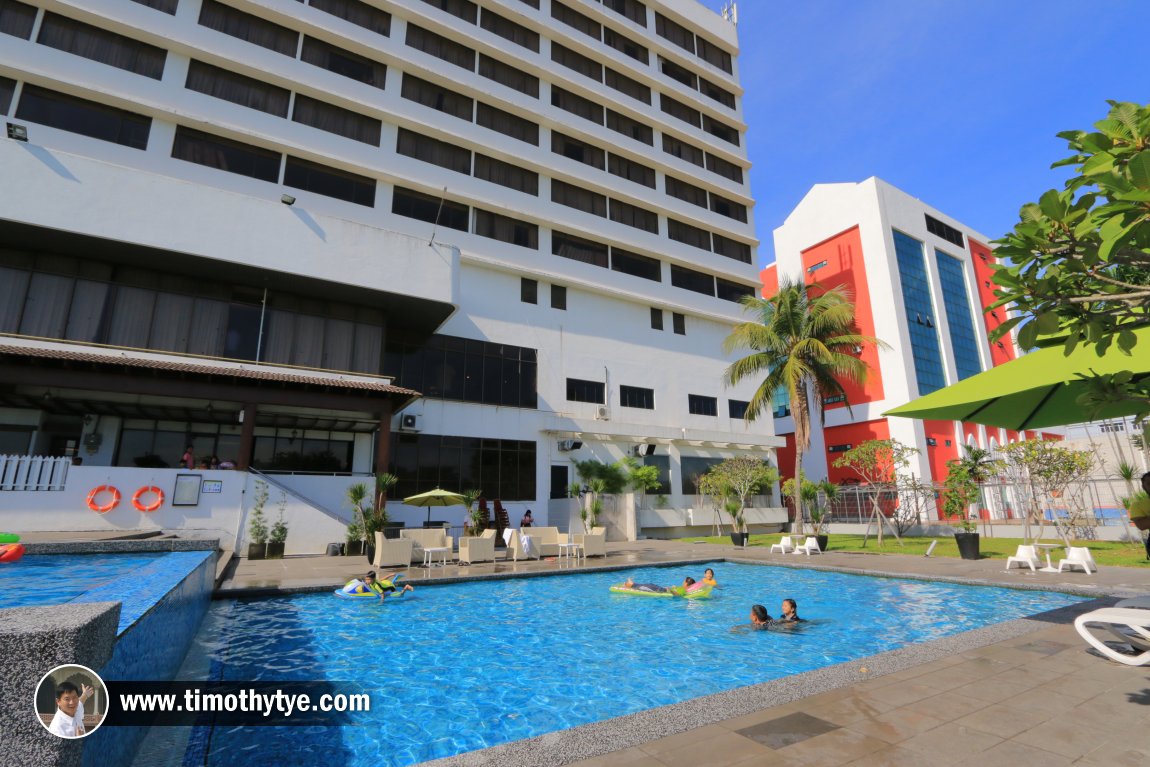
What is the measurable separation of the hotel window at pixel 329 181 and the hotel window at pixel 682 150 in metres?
18.9

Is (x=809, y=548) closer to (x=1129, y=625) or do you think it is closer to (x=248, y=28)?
(x=1129, y=625)

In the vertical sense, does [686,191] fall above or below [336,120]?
above

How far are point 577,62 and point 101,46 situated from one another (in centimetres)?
2182

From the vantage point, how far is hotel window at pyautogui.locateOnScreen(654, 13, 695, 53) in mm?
35562

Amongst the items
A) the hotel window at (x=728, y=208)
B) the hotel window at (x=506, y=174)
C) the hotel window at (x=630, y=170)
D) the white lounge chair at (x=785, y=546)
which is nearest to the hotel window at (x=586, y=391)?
the hotel window at (x=506, y=174)

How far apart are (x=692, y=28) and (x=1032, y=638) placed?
40606 millimetres

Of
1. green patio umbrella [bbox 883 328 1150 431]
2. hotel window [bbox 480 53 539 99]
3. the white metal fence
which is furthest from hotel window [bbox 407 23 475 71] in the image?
green patio umbrella [bbox 883 328 1150 431]

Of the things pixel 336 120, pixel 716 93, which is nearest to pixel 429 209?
pixel 336 120

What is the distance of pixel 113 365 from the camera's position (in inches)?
588

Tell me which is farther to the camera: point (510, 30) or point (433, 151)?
point (510, 30)

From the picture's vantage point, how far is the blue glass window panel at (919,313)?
3997cm

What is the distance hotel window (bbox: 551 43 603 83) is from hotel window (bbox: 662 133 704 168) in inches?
218

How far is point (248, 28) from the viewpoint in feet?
74.2

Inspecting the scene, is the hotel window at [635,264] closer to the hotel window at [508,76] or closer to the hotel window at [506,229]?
the hotel window at [506,229]
